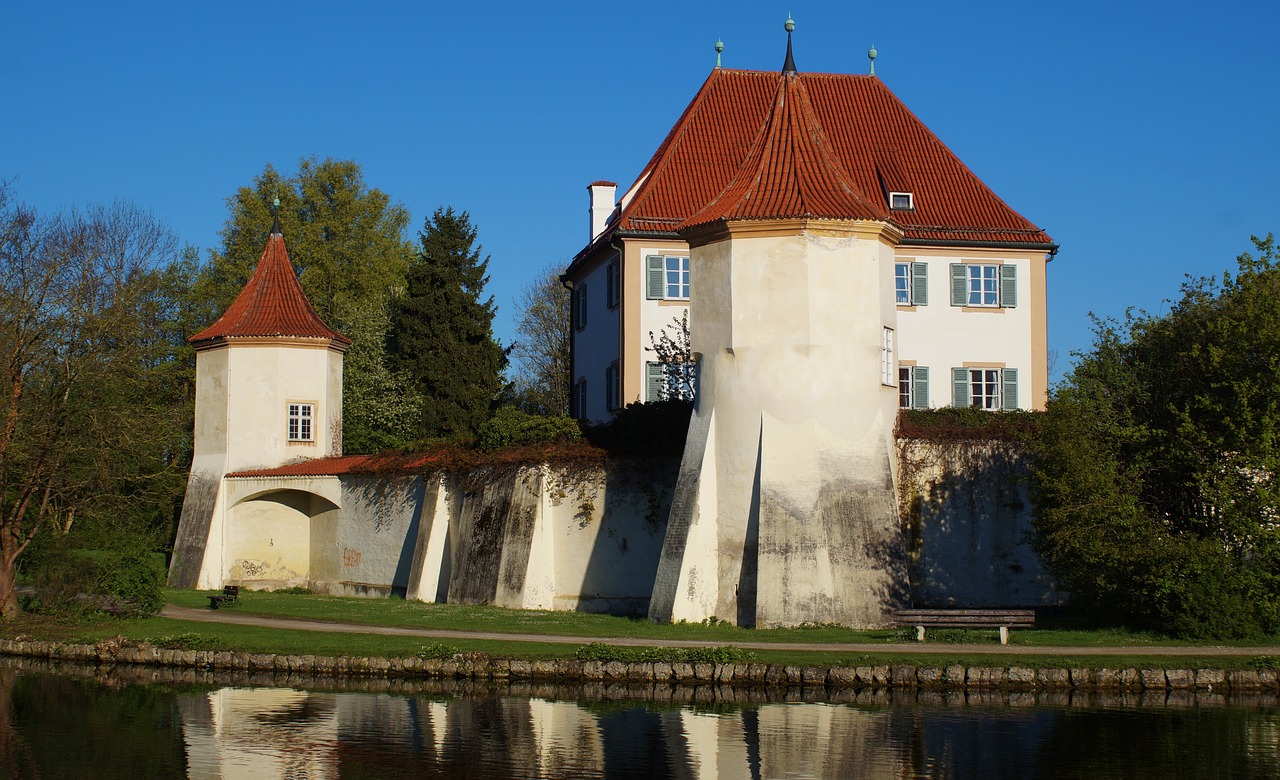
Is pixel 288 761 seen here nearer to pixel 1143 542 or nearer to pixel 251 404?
pixel 1143 542

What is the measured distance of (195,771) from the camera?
13375 millimetres

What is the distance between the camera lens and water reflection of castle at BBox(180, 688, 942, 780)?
13.3 m

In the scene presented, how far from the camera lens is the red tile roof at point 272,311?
130ft

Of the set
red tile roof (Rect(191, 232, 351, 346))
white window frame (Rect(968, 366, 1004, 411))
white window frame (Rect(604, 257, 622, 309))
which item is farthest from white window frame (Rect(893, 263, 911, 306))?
red tile roof (Rect(191, 232, 351, 346))

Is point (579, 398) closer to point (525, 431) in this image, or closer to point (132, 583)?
point (525, 431)

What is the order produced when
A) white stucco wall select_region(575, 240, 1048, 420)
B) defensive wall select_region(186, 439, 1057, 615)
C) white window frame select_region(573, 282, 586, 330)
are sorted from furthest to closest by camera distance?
1. white window frame select_region(573, 282, 586, 330)
2. white stucco wall select_region(575, 240, 1048, 420)
3. defensive wall select_region(186, 439, 1057, 615)

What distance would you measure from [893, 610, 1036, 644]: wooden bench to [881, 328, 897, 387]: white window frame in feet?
16.7

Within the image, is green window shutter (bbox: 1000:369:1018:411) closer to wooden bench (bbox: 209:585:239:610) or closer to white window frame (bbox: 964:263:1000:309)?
white window frame (bbox: 964:263:1000:309)

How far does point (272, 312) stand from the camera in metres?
40.3

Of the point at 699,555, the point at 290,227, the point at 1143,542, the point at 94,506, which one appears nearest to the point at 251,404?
the point at 94,506

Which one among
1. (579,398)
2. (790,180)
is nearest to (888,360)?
(790,180)

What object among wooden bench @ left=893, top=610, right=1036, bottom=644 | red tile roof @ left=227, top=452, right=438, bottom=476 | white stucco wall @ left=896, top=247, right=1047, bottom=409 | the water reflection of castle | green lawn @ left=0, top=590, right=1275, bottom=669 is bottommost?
the water reflection of castle

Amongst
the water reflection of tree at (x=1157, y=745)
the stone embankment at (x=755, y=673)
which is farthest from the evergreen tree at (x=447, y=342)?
the water reflection of tree at (x=1157, y=745)

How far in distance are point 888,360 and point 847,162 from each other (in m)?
14.2
